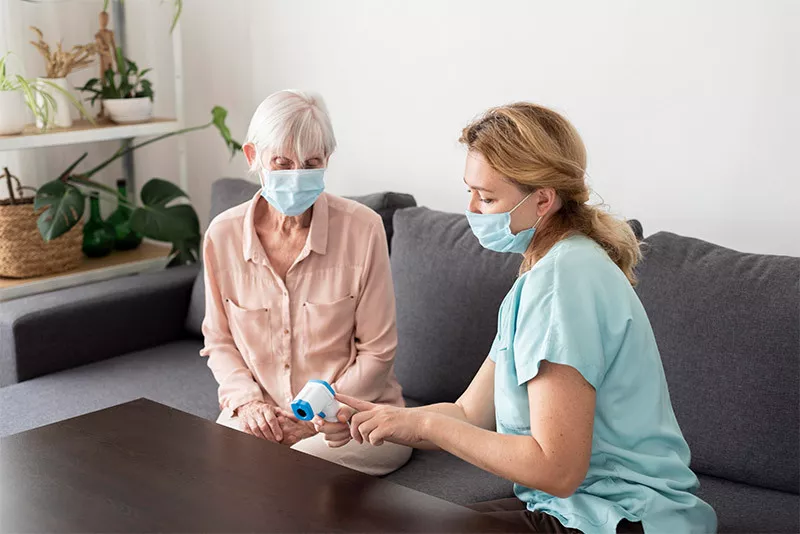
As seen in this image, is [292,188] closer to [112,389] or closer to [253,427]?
[253,427]

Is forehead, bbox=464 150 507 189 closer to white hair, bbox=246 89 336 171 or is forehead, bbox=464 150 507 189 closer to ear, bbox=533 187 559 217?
ear, bbox=533 187 559 217

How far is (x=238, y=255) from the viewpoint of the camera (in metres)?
2.17

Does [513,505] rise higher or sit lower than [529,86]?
lower

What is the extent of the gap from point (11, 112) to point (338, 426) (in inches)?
71.2

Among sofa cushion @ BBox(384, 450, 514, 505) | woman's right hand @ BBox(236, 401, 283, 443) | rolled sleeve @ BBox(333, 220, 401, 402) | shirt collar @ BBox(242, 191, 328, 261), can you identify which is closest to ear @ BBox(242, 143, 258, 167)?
shirt collar @ BBox(242, 191, 328, 261)

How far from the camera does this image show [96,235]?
3.32 meters

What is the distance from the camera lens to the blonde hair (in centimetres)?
153

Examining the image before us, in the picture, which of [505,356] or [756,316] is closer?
[505,356]

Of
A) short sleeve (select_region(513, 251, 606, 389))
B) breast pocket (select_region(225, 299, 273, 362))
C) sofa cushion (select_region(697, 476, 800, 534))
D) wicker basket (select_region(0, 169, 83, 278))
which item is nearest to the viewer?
short sleeve (select_region(513, 251, 606, 389))

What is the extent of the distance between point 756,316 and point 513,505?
69 cm

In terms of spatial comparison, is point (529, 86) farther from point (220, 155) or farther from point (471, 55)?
point (220, 155)

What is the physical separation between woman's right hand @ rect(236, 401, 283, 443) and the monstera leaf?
127 cm

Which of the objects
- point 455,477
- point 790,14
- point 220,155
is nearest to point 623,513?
point 455,477

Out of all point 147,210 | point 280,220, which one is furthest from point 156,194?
point 280,220
